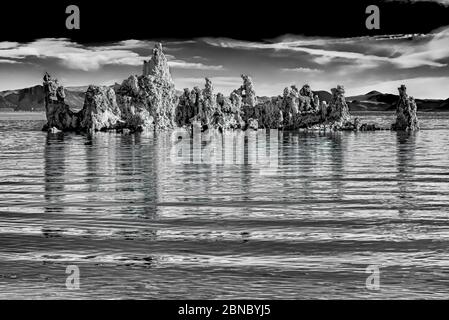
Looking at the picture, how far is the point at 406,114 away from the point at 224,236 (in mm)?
159326

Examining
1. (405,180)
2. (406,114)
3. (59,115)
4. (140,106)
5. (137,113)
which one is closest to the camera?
(405,180)

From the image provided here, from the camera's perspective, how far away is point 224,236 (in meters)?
20.5

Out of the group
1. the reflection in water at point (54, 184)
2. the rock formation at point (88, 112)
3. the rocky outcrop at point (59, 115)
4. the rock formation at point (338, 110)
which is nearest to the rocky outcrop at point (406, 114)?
the rock formation at point (338, 110)

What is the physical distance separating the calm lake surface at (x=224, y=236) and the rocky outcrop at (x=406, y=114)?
134 m

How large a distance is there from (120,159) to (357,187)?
29436 mm

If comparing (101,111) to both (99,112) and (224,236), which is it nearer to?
(99,112)

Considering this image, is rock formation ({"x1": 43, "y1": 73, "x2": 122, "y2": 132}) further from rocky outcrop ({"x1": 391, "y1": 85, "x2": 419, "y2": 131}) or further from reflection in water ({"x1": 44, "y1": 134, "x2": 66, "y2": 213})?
reflection in water ({"x1": 44, "y1": 134, "x2": 66, "y2": 213})

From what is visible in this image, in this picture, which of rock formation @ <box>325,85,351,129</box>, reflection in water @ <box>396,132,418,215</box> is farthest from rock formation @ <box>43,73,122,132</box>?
reflection in water @ <box>396,132,418,215</box>

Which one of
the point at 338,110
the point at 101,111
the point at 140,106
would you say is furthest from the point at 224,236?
the point at 140,106

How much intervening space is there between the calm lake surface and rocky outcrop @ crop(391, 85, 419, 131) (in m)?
134

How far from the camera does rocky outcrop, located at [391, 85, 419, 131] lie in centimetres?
16975

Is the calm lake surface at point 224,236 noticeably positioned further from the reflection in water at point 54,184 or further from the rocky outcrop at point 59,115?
the rocky outcrop at point 59,115

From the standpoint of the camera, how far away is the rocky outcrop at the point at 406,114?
16975 cm
